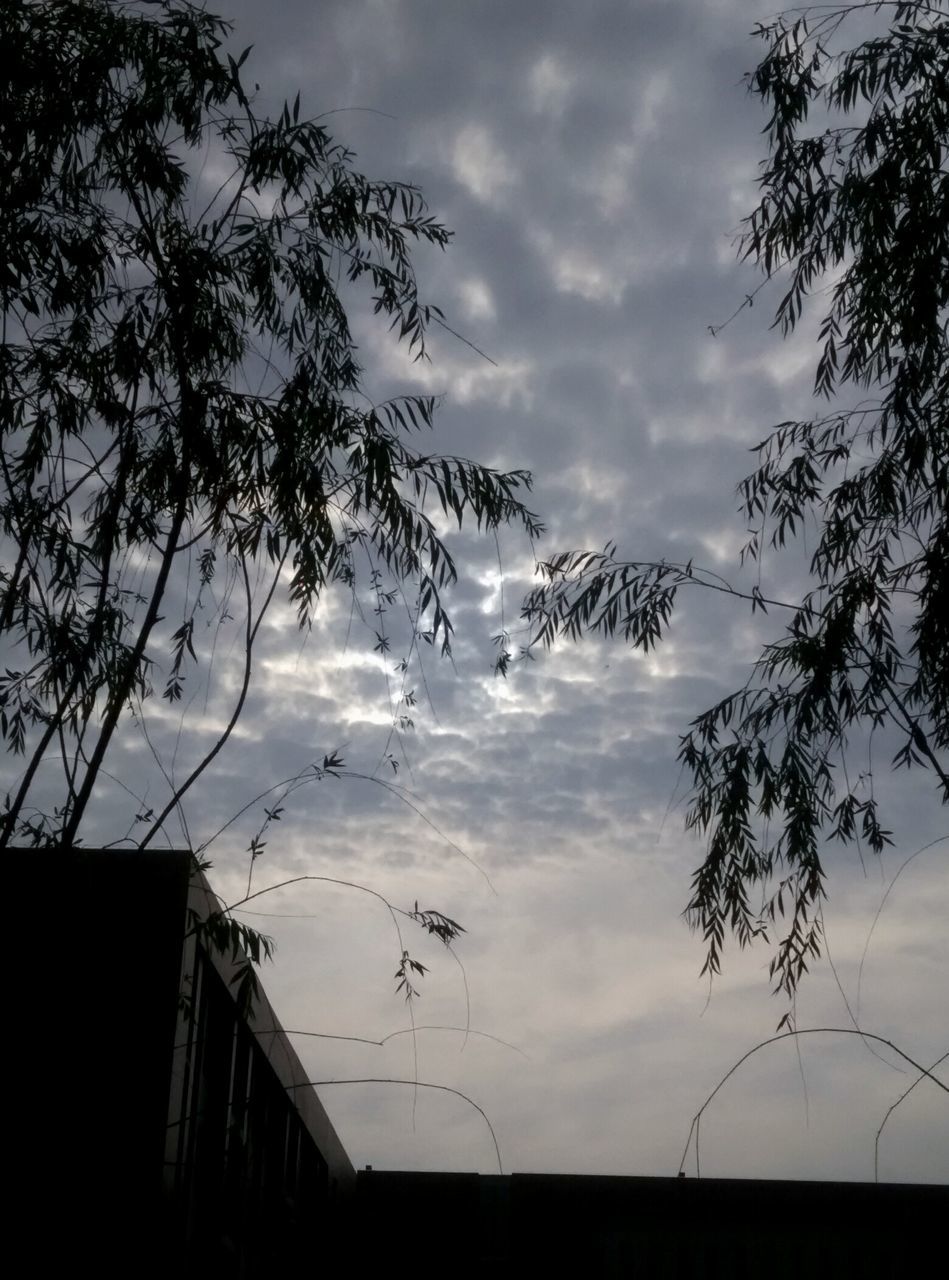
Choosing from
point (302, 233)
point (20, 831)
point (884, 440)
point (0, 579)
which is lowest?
point (20, 831)

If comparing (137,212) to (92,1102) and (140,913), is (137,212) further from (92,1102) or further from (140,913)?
(92,1102)

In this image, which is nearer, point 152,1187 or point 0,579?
point 152,1187

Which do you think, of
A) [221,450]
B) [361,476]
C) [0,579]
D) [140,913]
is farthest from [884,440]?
[140,913]

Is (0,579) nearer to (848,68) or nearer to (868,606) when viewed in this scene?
(868,606)

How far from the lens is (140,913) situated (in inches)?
63.9

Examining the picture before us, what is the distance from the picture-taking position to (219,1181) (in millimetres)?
1979

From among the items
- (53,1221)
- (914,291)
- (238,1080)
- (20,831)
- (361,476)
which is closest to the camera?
(53,1221)

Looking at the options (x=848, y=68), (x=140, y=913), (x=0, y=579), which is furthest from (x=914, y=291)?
(x=140, y=913)

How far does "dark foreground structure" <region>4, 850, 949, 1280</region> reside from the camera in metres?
1.54

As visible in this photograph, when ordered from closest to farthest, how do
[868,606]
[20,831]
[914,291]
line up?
[20,831]
[914,291]
[868,606]

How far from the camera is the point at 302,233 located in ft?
11.3

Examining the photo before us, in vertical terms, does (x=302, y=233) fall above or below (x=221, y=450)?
above

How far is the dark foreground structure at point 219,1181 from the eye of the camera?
5.04 feet

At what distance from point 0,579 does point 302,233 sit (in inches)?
50.5
